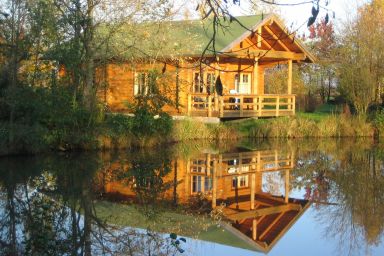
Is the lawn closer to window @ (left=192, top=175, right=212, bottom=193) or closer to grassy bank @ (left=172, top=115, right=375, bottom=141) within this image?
window @ (left=192, top=175, right=212, bottom=193)

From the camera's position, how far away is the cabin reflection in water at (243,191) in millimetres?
9219

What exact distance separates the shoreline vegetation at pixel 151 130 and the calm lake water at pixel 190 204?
2.26ft

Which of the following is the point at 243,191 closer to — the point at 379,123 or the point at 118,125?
the point at 118,125

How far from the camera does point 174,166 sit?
52.0 ft

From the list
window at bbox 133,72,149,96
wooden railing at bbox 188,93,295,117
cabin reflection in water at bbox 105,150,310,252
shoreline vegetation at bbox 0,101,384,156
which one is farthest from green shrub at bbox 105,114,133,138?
wooden railing at bbox 188,93,295,117

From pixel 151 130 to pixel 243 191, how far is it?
7900 millimetres

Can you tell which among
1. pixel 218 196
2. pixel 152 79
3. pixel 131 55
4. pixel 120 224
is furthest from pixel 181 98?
pixel 120 224

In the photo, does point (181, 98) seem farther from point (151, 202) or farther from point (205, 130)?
point (151, 202)

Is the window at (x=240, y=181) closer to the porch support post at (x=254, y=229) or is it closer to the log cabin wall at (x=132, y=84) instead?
the porch support post at (x=254, y=229)

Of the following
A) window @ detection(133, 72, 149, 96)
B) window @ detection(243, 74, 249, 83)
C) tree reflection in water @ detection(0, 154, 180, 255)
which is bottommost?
tree reflection in water @ detection(0, 154, 180, 255)

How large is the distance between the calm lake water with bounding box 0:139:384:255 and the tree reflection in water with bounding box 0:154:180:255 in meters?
0.02

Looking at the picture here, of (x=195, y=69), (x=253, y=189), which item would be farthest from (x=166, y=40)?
(x=253, y=189)

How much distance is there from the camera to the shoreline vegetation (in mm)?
16828

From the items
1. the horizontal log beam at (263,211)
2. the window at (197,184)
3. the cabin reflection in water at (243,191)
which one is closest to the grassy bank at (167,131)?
the cabin reflection in water at (243,191)
